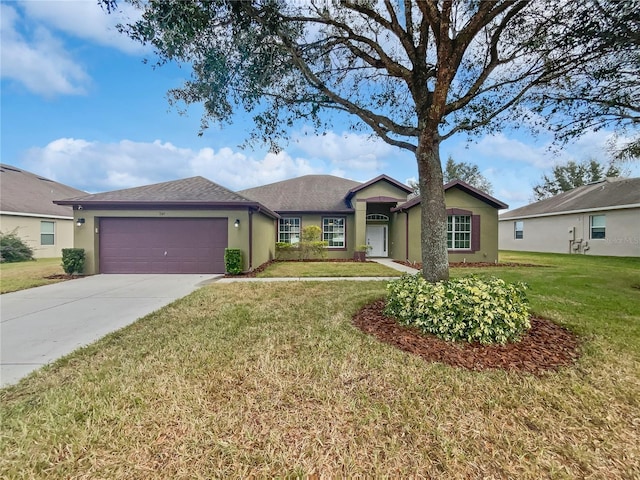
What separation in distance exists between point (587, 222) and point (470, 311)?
20589 millimetres

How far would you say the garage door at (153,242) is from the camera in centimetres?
1108

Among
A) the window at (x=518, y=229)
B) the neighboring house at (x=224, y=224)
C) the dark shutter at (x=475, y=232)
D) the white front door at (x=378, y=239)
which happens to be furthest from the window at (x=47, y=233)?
the window at (x=518, y=229)

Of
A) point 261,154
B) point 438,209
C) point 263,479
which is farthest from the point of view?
point 261,154

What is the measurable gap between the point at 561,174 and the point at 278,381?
4669 centimetres

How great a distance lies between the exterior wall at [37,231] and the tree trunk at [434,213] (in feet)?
71.6

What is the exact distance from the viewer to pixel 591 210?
57.8ft

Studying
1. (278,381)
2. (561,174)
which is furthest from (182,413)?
(561,174)

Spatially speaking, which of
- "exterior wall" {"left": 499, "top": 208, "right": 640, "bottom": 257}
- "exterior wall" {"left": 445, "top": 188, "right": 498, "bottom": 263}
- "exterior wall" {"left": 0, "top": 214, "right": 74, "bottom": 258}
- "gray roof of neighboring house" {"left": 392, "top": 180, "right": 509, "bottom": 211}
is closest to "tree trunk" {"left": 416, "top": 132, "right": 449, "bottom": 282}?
"gray roof of neighboring house" {"left": 392, "top": 180, "right": 509, "bottom": 211}

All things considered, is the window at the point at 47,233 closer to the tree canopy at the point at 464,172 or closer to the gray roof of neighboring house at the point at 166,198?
the gray roof of neighboring house at the point at 166,198

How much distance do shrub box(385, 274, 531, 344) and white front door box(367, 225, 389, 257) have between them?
43.4 feet

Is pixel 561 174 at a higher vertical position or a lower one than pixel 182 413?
higher

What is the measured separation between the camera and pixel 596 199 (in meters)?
18.4

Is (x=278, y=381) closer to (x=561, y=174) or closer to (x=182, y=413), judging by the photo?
(x=182, y=413)

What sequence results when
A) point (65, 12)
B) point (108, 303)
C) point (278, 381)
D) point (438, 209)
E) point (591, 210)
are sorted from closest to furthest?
point (278, 381) → point (438, 209) → point (65, 12) → point (108, 303) → point (591, 210)
